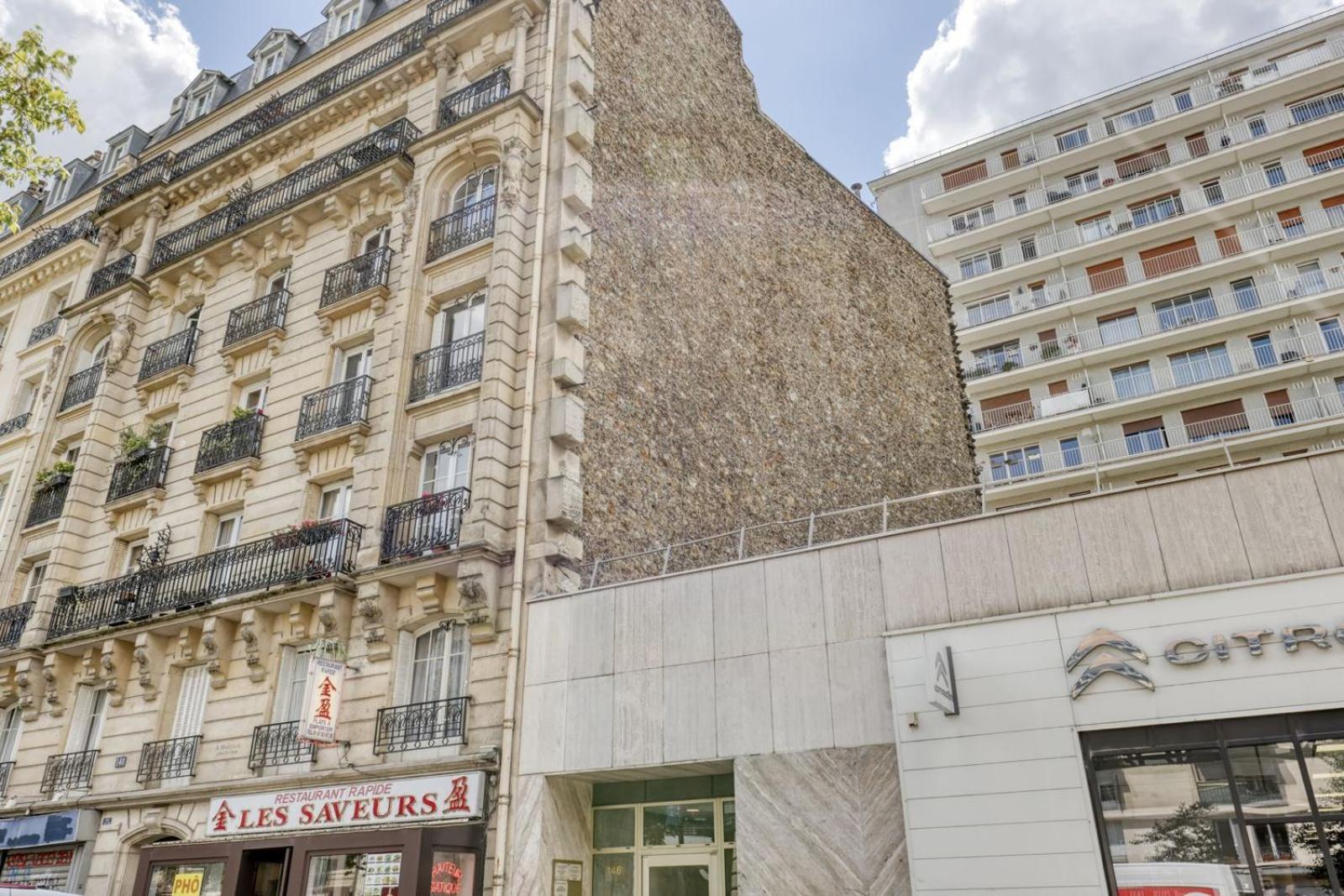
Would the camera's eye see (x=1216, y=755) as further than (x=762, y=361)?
No

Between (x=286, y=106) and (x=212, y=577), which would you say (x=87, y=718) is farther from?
(x=286, y=106)

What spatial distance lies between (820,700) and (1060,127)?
39218mm

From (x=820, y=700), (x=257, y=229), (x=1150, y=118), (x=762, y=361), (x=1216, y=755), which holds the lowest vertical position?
(x=1216, y=755)

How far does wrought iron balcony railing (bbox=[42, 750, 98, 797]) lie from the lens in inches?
659

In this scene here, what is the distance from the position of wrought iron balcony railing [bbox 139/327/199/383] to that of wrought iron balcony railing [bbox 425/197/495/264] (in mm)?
6648

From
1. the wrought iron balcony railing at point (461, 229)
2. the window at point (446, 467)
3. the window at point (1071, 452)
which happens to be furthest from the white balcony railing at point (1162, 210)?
the window at point (446, 467)

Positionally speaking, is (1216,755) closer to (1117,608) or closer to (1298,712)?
(1298,712)

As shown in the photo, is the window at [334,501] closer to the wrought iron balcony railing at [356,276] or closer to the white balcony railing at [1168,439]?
the wrought iron balcony railing at [356,276]

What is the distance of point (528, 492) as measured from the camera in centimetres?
1413

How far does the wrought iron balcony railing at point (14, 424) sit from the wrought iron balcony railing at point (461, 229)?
13.0m

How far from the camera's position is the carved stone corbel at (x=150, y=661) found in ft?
54.0

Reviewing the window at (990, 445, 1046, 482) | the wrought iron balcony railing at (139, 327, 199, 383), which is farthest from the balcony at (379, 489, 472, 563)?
the window at (990, 445, 1046, 482)

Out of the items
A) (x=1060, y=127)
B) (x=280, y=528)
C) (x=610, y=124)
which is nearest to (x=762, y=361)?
(x=610, y=124)

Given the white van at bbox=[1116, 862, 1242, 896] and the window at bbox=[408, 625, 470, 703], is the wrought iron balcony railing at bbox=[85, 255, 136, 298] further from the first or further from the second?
the white van at bbox=[1116, 862, 1242, 896]
